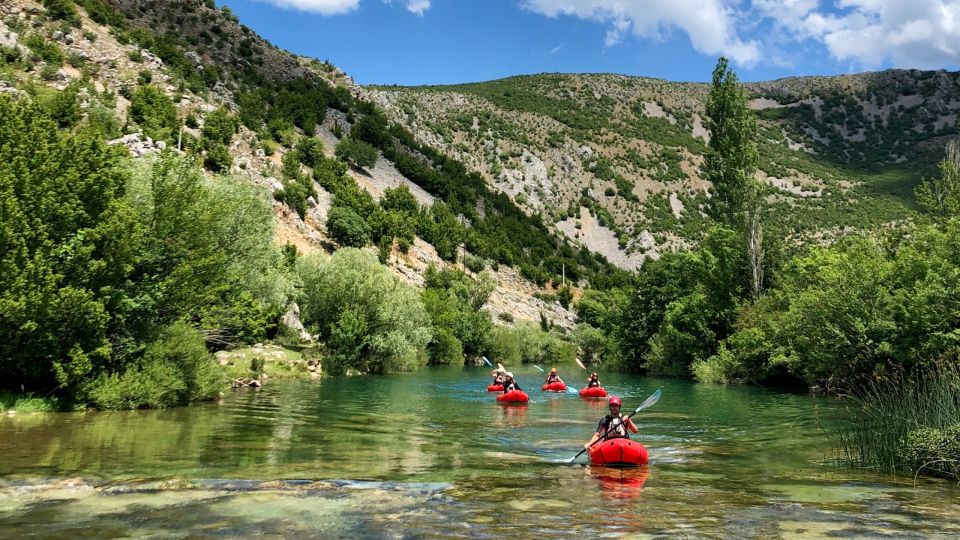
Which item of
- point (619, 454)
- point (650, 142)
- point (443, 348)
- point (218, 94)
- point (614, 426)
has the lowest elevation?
point (619, 454)

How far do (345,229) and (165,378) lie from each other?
151ft

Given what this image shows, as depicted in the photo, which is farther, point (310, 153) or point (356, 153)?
point (356, 153)

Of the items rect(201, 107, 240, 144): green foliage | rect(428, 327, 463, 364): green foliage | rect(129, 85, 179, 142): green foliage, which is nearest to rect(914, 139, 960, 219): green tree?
rect(428, 327, 463, 364): green foliage

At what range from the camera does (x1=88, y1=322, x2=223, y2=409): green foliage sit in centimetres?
2114

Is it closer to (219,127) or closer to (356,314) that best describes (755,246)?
(356,314)

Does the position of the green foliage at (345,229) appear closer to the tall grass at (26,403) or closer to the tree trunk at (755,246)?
the tree trunk at (755,246)

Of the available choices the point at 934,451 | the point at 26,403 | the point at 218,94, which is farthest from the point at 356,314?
the point at 218,94

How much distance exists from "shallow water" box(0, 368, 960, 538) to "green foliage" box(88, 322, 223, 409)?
2.12ft

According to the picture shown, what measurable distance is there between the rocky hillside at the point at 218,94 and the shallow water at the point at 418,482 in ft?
120

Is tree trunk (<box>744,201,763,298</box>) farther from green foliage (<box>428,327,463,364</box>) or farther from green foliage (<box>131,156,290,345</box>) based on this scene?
green foliage (<box>131,156,290,345</box>)

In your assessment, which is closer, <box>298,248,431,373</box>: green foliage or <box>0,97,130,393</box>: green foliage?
<box>0,97,130,393</box>: green foliage

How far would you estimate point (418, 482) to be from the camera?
42.8 feet

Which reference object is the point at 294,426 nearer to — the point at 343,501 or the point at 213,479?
the point at 213,479

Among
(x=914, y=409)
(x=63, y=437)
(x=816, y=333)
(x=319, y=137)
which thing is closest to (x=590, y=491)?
(x=914, y=409)
